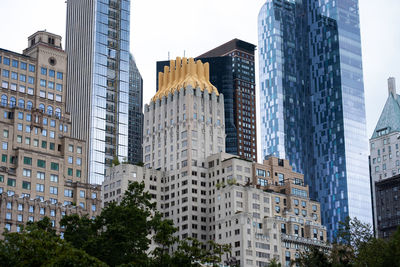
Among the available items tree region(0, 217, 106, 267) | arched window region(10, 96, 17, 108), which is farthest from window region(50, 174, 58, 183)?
tree region(0, 217, 106, 267)

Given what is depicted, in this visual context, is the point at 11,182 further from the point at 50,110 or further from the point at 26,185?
the point at 50,110

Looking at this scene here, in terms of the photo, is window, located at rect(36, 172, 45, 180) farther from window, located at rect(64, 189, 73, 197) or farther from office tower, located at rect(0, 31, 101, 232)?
window, located at rect(64, 189, 73, 197)

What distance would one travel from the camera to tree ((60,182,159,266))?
330ft

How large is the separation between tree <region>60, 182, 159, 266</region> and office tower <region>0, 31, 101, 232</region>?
58.2 meters

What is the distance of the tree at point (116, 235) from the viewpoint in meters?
101

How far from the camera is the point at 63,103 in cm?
18712

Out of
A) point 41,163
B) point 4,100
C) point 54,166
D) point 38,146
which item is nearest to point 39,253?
point 41,163

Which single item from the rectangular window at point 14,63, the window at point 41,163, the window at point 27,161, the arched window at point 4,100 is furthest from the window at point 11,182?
the rectangular window at point 14,63

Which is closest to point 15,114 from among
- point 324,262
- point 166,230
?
point 324,262

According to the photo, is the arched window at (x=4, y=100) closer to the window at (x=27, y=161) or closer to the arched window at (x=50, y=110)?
the arched window at (x=50, y=110)

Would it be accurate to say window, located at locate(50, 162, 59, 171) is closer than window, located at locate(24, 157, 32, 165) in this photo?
No

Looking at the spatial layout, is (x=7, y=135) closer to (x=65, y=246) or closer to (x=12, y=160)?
(x=12, y=160)

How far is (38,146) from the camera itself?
177 meters

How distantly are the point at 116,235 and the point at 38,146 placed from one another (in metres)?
80.1
